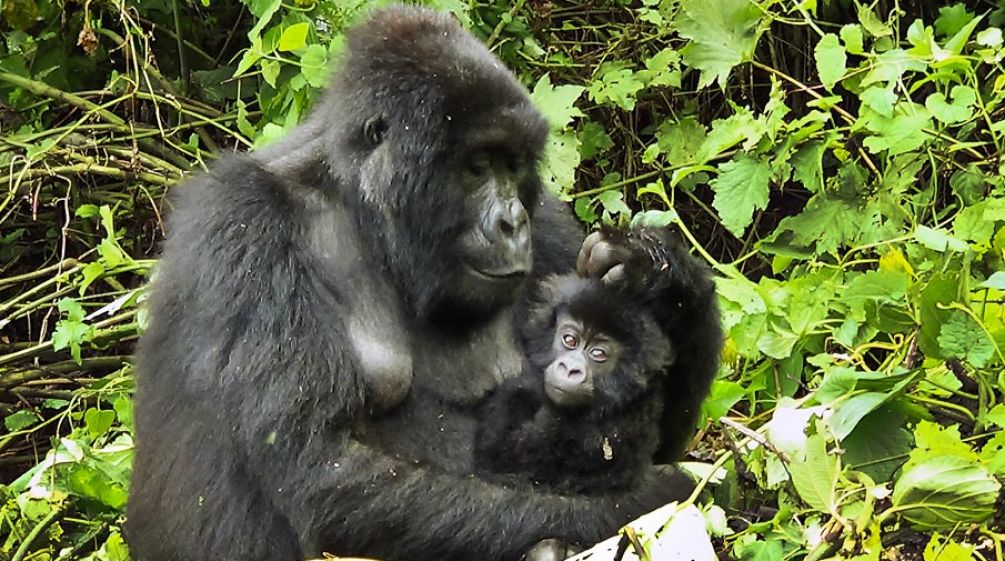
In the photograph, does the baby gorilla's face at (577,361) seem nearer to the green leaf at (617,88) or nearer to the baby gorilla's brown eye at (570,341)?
the baby gorilla's brown eye at (570,341)

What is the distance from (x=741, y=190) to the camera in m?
3.54

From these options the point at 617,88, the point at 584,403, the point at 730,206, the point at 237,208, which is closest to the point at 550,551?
the point at 584,403

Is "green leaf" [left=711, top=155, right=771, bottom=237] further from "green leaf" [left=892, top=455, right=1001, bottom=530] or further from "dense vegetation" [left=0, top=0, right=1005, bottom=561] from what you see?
"green leaf" [left=892, top=455, right=1001, bottom=530]

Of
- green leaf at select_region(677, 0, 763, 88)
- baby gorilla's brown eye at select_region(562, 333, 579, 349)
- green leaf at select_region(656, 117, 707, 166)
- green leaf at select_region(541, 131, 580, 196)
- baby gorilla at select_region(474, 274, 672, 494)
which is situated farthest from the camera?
green leaf at select_region(656, 117, 707, 166)

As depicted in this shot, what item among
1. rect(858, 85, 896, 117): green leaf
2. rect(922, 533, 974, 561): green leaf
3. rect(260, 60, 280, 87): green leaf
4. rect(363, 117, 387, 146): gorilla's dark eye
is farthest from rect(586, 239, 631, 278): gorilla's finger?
rect(260, 60, 280, 87): green leaf

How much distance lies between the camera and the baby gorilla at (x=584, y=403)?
9.23 feet

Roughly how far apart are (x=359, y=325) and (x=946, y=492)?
49.4 inches

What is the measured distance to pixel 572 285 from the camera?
120 inches

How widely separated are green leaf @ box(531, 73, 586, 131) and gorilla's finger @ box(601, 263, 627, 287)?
1.11 meters

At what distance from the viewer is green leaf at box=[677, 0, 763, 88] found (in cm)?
371

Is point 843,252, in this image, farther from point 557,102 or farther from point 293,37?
point 293,37

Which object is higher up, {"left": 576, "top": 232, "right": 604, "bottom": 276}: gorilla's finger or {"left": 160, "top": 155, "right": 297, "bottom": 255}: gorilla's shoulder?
{"left": 160, "top": 155, "right": 297, "bottom": 255}: gorilla's shoulder

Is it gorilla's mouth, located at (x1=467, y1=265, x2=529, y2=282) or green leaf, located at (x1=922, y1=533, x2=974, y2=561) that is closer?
green leaf, located at (x1=922, y1=533, x2=974, y2=561)

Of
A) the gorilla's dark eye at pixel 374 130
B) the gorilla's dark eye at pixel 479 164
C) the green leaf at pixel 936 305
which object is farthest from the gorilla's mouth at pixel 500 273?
the green leaf at pixel 936 305
